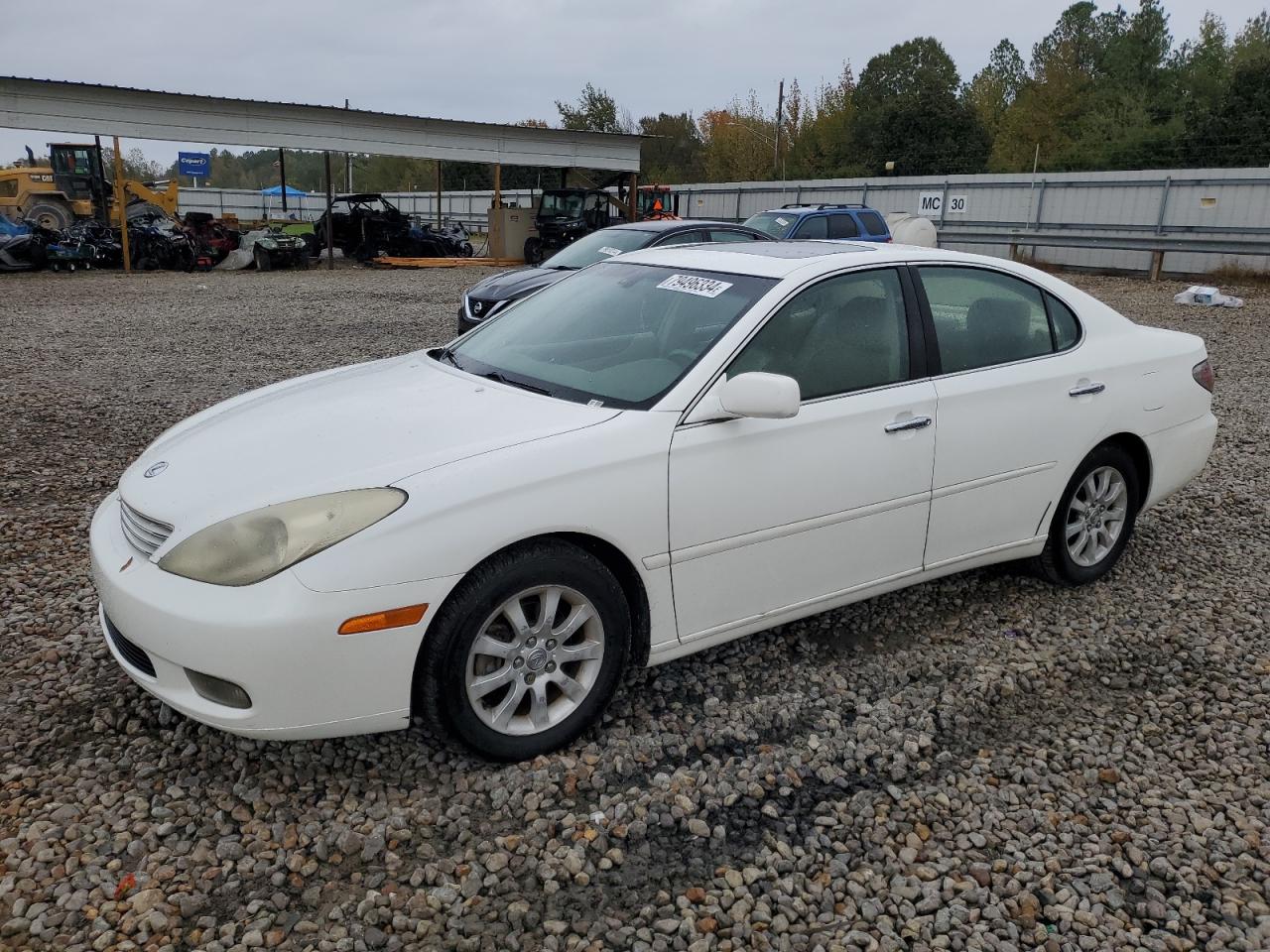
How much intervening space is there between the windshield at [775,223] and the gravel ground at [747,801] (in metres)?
10.5

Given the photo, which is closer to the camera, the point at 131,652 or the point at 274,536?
the point at 274,536

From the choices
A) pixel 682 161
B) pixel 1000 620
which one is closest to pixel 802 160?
pixel 682 161

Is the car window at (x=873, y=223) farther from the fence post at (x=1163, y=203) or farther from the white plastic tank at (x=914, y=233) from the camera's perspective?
the fence post at (x=1163, y=203)

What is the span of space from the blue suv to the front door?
421 inches

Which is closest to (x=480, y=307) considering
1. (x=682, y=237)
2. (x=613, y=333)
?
(x=682, y=237)

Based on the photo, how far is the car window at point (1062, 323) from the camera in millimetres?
4160

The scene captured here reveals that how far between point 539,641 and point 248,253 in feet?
76.2

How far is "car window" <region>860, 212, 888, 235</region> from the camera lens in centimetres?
1479

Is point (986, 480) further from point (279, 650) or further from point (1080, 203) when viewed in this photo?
point (1080, 203)

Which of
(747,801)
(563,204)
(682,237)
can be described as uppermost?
(563,204)

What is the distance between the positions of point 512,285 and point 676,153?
52141 millimetres

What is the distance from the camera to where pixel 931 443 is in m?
3.60

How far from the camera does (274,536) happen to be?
261cm

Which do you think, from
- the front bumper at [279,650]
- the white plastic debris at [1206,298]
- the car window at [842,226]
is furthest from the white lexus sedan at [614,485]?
the white plastic debris at [1206,298]
